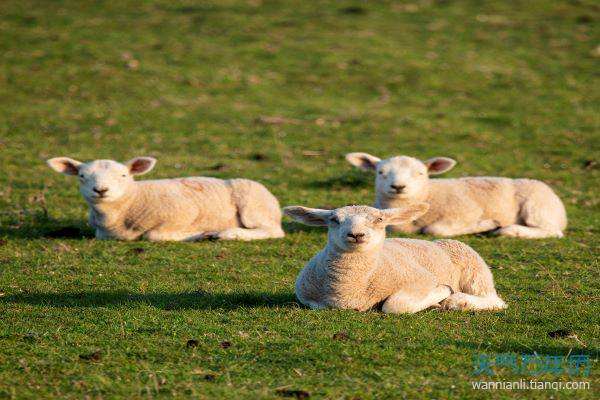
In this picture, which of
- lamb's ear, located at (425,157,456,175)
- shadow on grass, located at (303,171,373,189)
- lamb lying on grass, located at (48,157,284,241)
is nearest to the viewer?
lamb lying on grass, located at (48,157,284,241)

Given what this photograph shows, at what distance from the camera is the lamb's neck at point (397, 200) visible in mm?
12391

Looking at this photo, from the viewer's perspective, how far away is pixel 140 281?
949 cm

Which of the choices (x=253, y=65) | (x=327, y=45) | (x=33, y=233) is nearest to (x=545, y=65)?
(x=327, y=45)

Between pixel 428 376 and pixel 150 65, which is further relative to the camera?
pixel 150 65

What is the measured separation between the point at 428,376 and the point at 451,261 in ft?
7.33

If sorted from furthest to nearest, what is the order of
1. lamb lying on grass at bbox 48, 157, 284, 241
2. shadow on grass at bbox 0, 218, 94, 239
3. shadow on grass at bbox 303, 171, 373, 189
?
1. shadow on grass at bbox 303, 171, 373, 189
2. shadow on grass at bbox 0, 218, 94, 239
3. lamb lying on grass at bbox 48, 157, 284, 241

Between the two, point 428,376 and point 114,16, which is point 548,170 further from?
point 114,16

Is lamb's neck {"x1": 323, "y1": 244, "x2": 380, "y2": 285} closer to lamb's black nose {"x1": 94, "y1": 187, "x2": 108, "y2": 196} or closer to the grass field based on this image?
the grass field

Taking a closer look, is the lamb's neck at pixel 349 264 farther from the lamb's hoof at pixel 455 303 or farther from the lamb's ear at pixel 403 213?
the lamb's hoof at pixel 455 303

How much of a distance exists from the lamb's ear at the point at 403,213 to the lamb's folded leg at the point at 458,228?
433 centimetres

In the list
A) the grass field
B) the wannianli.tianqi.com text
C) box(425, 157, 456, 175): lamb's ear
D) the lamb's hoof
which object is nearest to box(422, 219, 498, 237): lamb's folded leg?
the grass field

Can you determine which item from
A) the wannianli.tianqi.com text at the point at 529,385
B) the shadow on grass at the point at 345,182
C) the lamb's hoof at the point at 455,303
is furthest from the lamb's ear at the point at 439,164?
the wannianli.tianqi.com text at the point at 529,385

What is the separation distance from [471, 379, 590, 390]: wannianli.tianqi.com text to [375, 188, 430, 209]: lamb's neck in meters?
6.16

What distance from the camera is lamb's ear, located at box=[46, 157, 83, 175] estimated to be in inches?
472
